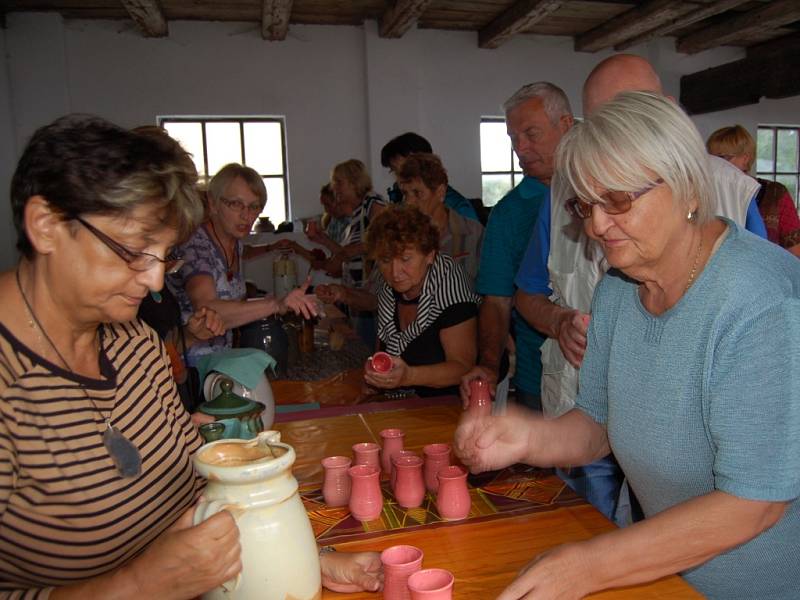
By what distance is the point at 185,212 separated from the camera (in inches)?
44.6

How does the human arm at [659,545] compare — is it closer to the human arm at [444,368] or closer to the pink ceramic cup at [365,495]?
the pink ceramic cup at [365,495]

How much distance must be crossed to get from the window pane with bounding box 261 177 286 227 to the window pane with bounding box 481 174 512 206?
239cm

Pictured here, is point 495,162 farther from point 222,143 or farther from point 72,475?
point 72,475

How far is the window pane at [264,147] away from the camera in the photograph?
683 cm

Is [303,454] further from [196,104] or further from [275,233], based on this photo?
[196,104]

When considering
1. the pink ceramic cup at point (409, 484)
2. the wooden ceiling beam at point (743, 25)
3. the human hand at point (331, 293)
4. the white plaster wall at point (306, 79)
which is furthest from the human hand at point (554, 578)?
the wooden ceiling beam at point (743, 25)

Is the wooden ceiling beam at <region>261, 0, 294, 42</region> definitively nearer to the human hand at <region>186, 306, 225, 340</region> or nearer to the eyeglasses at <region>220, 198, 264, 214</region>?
the eyeglasses at <region>220, 198, 264, 214</region>

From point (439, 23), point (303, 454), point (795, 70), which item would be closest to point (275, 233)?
point (439, 23)

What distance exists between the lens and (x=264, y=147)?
6.88m

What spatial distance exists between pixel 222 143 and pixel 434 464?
6042 mm

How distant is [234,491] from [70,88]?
665cm

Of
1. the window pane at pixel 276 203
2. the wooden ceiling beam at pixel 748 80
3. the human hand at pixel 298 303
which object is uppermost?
the wooden ceiling beam at pixel 748 80

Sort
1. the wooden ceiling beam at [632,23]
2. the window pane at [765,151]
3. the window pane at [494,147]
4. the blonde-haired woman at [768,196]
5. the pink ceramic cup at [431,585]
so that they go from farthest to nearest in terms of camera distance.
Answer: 1. the window pane at [765,151]
2. the window pane at [494,147]
3. the wooden ceiling beam at [632,23]
4. the blonde-haired woman at [768,196]
5. the pink ceramic cup at [431,585]

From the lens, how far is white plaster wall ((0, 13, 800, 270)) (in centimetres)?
615
